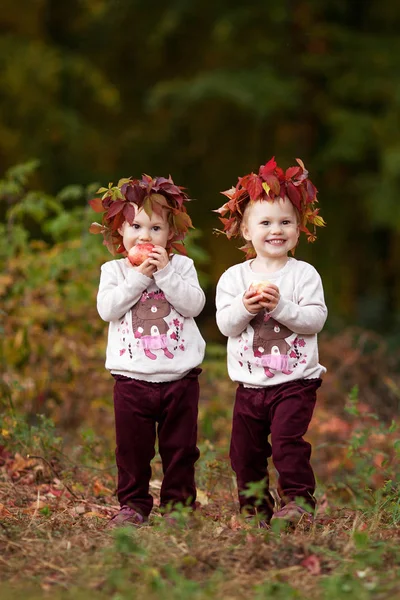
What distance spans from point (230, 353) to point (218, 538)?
0.83m

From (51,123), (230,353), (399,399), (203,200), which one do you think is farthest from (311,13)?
(230,353)

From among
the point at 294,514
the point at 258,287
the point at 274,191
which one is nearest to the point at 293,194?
the point at 274,191

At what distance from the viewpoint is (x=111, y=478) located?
5473 millimetres

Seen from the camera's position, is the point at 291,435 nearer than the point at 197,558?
No

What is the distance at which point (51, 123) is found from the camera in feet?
41.9

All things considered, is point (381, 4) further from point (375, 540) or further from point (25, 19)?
point (375, 540)

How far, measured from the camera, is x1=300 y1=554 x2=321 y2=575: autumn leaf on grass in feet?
11.1

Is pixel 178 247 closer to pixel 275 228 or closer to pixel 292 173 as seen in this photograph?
pixel 275 228

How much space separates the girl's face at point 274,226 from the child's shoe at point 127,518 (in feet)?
4.23

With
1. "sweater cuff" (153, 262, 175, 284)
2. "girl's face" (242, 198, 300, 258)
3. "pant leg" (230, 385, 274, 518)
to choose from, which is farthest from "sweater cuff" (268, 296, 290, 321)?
"sweater cuff" (153, 262, 175, 284)

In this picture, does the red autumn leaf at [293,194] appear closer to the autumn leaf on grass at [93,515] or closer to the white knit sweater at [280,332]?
the white knit sweater at [280,332]

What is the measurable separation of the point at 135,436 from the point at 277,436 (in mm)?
632

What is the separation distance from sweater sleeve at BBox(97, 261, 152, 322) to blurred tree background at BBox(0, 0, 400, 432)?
6.58 meters

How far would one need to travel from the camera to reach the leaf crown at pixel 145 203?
166 inches
